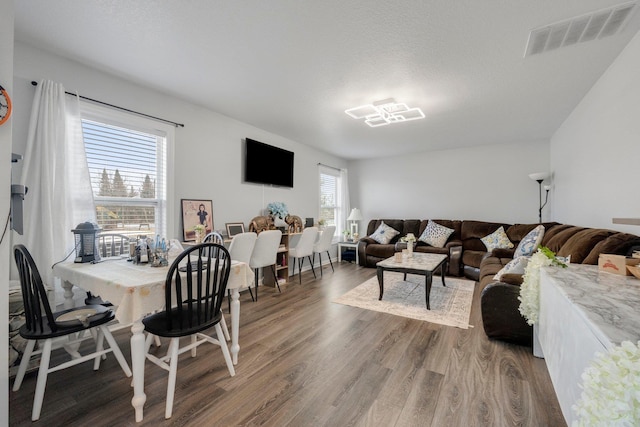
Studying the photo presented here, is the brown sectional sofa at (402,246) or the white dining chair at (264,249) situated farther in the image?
the brown sectional sofa at (402,246)

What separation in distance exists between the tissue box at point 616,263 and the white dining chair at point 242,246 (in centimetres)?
298

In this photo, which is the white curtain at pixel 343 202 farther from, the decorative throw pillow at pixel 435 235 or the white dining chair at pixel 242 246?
the white dining chair at pixel 242 246

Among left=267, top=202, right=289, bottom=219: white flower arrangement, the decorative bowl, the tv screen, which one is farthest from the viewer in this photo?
left=267, top=202, right=289, bottom=219: white flower arrangement

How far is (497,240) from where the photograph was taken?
478 cm

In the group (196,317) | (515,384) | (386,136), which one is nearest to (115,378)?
(196,317)

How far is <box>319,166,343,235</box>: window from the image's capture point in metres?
6.11

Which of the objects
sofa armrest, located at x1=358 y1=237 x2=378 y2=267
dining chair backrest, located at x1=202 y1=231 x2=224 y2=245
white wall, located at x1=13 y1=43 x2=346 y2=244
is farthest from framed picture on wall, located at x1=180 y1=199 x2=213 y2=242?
sofa armrest, located at x1=358 y1=237 x2=378 y2=267

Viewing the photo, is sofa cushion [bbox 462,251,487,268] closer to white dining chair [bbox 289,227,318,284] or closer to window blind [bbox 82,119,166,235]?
white dining chair [bbox 289,227,318,284]

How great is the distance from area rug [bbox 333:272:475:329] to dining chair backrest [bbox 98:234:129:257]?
242 cm

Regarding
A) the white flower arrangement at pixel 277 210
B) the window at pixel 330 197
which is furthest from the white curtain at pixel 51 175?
the window at pixel 330 197

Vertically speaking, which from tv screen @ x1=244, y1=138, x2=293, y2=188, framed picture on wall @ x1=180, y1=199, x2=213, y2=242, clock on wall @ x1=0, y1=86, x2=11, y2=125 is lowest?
framed picture on wall @ x1=180, y1=199, x2=213, y2=242

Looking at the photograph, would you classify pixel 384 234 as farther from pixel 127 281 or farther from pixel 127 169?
pixel 127 281

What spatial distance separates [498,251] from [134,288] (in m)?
4.68

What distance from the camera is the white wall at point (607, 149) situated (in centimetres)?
215
